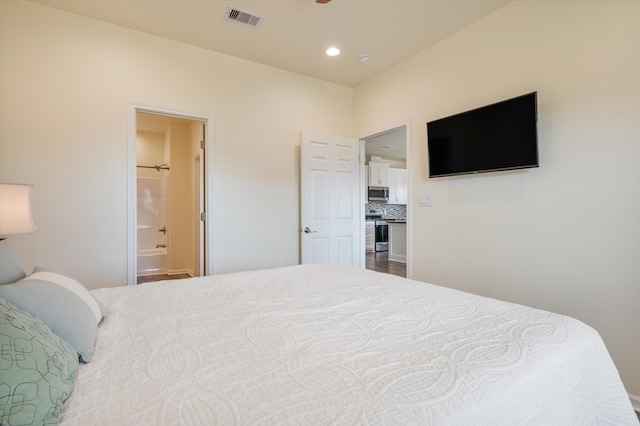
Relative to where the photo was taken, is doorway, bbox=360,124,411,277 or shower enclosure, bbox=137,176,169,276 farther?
doorway, bbox=360,124,411,277

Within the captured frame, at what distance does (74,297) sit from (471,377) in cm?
132

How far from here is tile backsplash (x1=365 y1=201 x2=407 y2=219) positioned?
28.1 ft

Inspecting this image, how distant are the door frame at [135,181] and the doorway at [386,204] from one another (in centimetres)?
354

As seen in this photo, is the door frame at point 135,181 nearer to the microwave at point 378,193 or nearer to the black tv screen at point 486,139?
the black tv screen at point 486,139

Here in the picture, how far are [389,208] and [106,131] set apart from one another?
24.3 feet

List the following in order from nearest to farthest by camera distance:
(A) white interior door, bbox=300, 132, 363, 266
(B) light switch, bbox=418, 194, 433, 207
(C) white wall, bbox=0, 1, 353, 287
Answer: (C) white wall, bbox=0, 1, 353, 287, (B) light switch, bbox=418, 194, 433, 207, (A) white interior door, bbox=300, 132, 363, 266

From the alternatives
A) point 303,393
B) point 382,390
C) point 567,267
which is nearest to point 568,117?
point 567,267

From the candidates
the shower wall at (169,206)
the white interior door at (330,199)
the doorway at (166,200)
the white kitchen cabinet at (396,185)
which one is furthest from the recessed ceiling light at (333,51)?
the white kitchen cabinet at (396,185)

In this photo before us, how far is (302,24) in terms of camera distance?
2.65 m

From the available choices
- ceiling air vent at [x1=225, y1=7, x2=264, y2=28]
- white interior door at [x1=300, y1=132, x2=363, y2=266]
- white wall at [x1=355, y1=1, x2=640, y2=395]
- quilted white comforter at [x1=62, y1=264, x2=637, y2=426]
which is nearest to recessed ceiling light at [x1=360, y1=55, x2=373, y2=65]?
white wall at [x1=355, y1=1, x2=640, y2=395]

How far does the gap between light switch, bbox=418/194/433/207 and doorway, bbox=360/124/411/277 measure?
272cm

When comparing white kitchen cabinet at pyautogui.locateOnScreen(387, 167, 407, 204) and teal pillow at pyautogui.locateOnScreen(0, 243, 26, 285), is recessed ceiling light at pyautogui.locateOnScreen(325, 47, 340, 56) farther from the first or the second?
white kitchen cabinet at pyautogui.locateOnScreen(387, 167, 407, 204)

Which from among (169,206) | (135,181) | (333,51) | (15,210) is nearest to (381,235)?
(169,206)

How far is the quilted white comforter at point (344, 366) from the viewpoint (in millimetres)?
656
